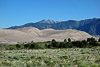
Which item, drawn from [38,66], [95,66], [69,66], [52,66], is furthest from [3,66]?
[95,66]

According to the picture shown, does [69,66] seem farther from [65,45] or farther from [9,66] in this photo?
[65,45]

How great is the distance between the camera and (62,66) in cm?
1592

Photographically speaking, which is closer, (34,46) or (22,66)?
(22,66)

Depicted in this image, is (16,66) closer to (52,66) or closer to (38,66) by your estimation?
(38,66)

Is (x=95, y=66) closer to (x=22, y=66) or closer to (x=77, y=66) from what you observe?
(x=77, y=66)

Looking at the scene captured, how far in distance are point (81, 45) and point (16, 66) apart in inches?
2593

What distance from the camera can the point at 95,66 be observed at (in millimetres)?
15445

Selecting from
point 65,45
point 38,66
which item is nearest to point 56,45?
point 65,45

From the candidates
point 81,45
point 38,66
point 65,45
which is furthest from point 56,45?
point 38,66

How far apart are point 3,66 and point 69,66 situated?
5.21 m

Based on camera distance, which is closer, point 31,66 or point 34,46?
point 31,66

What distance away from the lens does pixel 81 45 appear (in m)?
80.0

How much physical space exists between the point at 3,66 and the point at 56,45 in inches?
2696

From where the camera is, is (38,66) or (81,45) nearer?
(38,66)
